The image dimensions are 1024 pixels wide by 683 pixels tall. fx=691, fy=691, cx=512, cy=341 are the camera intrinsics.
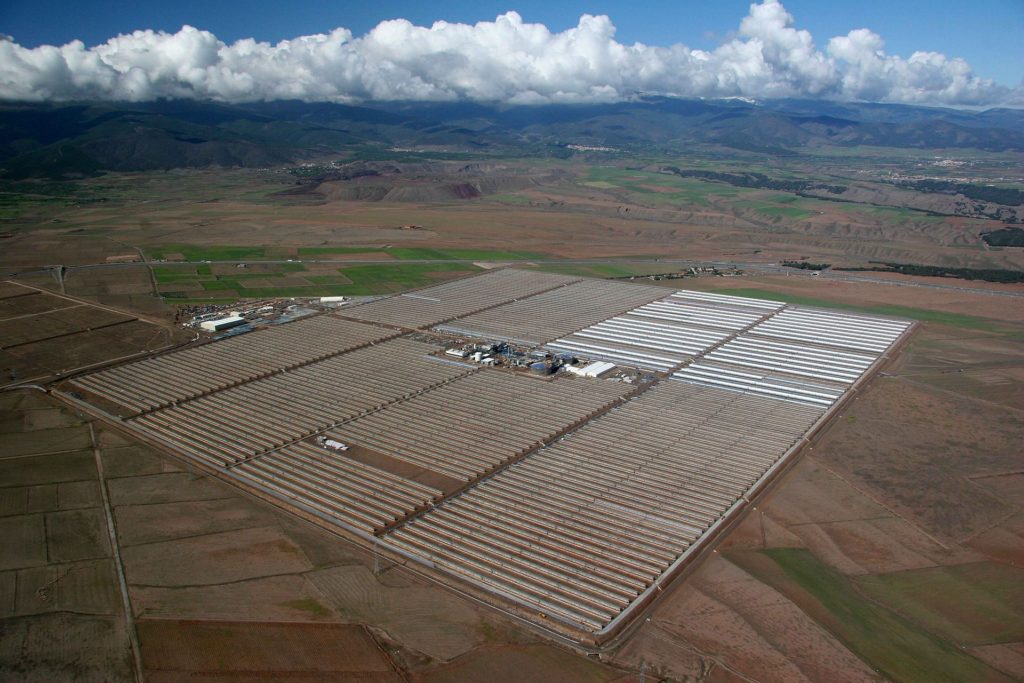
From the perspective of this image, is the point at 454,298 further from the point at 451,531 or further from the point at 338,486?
the point at 451,531

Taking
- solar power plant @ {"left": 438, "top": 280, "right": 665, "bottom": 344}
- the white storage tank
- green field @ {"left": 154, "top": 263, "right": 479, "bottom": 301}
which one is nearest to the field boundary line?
the white storage tank

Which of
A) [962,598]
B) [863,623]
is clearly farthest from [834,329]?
[863,623]

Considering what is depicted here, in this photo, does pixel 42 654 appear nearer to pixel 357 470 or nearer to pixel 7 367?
pixel 357 470

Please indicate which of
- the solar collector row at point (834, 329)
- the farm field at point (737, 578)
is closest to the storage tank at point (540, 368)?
the farm field at point (737, 578)

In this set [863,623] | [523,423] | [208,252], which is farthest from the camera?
[208,252]

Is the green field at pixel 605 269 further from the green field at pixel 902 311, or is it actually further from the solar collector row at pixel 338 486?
the solar collector row at pixel 338 486

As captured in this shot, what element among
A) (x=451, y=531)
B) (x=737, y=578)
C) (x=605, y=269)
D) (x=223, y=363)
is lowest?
(x=737, y=578)

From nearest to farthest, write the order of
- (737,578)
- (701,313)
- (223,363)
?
(737,578)
(223,363)
(701,313)
